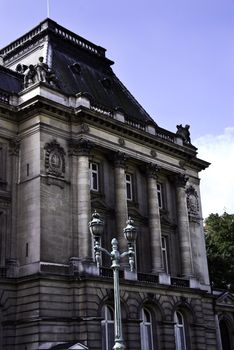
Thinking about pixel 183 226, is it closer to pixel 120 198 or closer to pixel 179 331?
pixel 120 198

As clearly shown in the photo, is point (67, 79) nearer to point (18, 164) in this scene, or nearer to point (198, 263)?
point (18, 164)

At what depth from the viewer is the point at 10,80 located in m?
37.4

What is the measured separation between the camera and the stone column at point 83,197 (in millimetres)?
32281

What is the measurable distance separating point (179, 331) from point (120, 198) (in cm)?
976

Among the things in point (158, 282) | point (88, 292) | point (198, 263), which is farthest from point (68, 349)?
point (198, 263)

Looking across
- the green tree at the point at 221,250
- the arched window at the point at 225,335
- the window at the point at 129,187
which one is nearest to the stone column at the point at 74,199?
the window at the point at 129,187

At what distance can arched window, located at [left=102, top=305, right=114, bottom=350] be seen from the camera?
3152 cm

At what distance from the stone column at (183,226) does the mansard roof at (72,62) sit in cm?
497

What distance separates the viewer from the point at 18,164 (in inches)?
1321

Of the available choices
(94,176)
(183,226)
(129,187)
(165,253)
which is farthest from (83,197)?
(183,226)

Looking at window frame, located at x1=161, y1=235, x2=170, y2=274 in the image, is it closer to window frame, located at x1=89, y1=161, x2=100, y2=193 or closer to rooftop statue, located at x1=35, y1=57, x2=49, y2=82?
window frame, located at x1=89, y1=161, x2=100, y2=193

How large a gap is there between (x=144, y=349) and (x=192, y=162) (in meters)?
16.1

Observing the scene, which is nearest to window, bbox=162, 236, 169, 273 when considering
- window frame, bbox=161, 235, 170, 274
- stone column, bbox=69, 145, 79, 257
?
window frame, bbox=161, 235, 170, 274

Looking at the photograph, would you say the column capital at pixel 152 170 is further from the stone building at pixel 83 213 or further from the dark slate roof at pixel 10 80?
the dark slate roof at pixel 10 80
